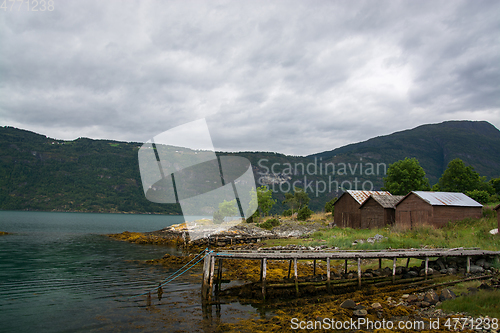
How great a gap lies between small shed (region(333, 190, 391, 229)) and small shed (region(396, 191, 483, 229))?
24.1ft

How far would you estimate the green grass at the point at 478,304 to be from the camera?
30.7 feet

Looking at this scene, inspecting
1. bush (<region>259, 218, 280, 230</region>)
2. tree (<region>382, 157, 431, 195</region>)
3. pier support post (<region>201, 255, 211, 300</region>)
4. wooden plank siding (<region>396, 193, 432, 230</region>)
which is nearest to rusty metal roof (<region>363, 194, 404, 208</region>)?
wooden plank siding (<region>396, 193, 432, 230</region>)

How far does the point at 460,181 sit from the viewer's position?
58.8 m

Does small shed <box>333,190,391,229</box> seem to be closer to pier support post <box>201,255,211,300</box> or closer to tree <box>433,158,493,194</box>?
tree <box>433,158,493,194</box>

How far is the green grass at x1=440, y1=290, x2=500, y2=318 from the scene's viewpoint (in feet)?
30.7

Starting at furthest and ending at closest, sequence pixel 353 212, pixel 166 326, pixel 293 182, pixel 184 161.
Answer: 1. pixel 293 182
2. pixel 353 212
3. pixel 184 161
4. pixel 166 326

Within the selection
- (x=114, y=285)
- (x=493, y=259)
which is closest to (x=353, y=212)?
(x=493, y=259)

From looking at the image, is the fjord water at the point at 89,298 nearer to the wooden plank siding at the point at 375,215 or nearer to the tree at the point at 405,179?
the wooden plank siding at the point at 375,215

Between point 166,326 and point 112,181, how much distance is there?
19629cm

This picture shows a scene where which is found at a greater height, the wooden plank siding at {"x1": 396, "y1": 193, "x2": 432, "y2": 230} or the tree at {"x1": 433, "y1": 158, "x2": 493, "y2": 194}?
the tree at {"x1": 433, "y1": 158, "x2": 493, "y2": 194}

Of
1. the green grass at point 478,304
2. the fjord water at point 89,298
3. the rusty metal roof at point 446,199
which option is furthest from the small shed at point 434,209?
the fjord water at point 89,298

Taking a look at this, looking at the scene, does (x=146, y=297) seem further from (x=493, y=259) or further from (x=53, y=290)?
(x=493, y=259)

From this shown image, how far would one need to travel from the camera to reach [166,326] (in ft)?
34.4

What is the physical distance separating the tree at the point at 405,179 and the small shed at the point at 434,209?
2401cm
